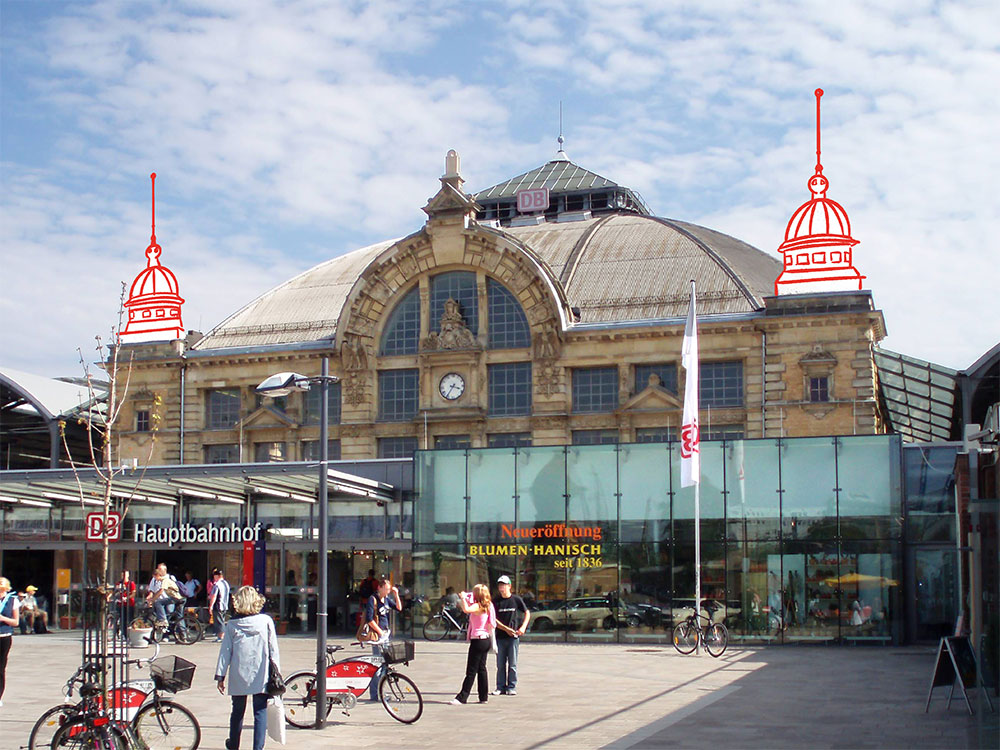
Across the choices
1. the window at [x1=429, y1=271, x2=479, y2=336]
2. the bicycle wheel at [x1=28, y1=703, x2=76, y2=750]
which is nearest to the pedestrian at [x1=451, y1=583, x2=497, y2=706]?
the bicycle wheel at [x1=28, y1=703, x2=76, y2=750]

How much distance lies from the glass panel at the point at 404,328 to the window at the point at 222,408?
7.93m

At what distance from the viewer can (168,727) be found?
588 inches

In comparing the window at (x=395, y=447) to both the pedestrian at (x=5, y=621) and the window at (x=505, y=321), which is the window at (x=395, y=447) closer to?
the window at (x=505, y=321)

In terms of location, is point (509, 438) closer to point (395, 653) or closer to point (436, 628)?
point (436, 628)

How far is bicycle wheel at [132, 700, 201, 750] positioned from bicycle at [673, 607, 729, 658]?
1879 cm

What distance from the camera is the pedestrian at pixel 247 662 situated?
14062 mm

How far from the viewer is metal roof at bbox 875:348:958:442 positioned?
172 ft

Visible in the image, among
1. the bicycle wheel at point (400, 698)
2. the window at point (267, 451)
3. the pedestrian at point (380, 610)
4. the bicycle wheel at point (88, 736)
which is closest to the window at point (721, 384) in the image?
the window at point (267, 451)

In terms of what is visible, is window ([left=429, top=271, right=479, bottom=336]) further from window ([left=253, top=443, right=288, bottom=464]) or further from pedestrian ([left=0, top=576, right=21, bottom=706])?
pedestrian ([left=0, top=576, right=21, bottom=706])

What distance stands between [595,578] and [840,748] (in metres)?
22.3

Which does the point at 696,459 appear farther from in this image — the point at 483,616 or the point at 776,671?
the point at 483,616

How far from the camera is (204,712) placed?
19.8m

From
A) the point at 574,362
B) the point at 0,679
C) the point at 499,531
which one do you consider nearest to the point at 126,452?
the point at 574,362

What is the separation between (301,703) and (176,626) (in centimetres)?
1738
